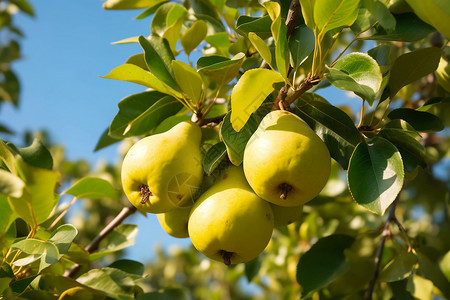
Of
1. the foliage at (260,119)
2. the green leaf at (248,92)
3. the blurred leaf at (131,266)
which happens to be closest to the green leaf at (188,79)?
the foliage at (260,119)

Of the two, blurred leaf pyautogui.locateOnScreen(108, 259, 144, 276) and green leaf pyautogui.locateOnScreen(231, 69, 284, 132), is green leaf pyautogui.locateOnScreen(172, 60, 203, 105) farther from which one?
blurred leaf pyautogui.locateOnScreen(108, 259, 144, 276)

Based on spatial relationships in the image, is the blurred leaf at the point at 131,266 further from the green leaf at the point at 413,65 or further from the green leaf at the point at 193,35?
the green leaf at the point at 413,65

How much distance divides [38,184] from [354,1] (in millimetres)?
786

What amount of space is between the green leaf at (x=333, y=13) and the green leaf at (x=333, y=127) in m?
0.22

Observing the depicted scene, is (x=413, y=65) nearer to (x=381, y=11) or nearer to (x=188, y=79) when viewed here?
(x=381, y=11)

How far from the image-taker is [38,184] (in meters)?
0.97

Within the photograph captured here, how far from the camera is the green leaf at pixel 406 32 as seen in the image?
119cm

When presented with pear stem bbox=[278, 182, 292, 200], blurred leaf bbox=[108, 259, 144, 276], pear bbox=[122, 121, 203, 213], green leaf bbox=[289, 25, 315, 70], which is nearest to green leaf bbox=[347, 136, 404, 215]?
pear stem bbox=[278, 182, 292, 200]

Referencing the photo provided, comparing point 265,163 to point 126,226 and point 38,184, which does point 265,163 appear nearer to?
point 38,184

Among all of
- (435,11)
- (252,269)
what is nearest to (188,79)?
(435,11)

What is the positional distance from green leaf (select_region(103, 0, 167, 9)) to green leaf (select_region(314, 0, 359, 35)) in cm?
77

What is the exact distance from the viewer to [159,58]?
124 cm

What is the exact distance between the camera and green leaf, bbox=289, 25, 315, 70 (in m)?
1.11

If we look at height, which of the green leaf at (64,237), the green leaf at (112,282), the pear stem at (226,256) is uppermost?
the green leaf at (64,237)
